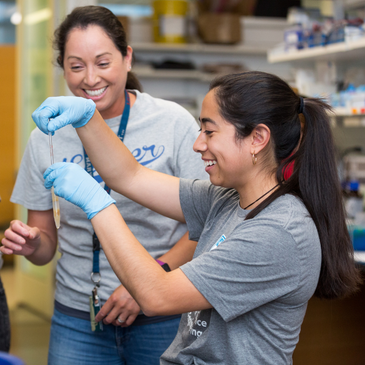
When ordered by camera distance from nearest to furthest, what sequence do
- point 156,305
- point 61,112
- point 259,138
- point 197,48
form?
point 156,305 → point 259,138 → point 61,112 → point 197,48

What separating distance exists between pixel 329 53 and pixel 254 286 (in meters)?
1.97

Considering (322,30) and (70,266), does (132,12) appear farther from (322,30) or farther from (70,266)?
(70,266)

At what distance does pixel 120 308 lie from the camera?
4.84 ft

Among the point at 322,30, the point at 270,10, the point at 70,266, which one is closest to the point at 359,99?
the point at 322,30

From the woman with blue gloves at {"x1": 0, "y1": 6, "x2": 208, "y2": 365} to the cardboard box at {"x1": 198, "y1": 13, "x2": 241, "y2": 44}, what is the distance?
10.5ft

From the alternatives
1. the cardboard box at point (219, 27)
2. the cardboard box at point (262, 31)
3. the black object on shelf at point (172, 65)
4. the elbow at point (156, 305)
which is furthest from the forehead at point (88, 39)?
the cardboard box at point (262, 31)

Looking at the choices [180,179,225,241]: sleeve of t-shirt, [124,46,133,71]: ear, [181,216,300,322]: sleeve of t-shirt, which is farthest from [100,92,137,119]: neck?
[181,216,300,322]: sleeve of t-shirt

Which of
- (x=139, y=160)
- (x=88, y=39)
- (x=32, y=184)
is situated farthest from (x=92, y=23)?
(x=32, y=184)

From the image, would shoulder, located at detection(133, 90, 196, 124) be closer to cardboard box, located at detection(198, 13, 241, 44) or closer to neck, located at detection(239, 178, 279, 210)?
neck, located at detection(239, 178, 279, 210)

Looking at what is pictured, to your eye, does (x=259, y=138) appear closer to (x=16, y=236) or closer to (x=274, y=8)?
(x=16, y=236)

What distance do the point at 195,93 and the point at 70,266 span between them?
11.9 ft

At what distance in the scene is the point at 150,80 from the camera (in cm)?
486

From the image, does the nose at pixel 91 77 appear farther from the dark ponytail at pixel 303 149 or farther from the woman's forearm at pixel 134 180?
the dark ponytail at pixel 303 149

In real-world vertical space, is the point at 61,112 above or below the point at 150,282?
above
